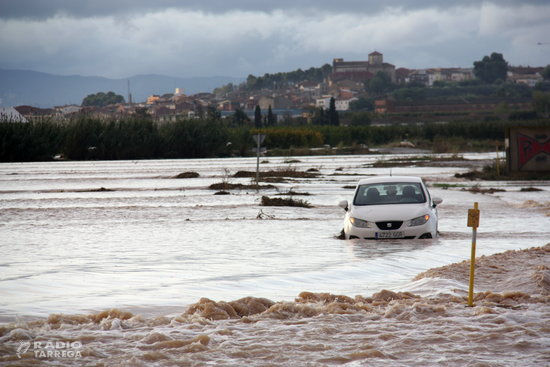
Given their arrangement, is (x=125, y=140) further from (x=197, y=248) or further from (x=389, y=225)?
(x=389, y=225)

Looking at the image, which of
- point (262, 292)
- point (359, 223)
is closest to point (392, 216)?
point (359, 223)

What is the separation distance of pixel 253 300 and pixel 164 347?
2.25 m

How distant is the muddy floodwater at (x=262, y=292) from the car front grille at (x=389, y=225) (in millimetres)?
328

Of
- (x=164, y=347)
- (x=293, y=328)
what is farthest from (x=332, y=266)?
(x=164, y=347)

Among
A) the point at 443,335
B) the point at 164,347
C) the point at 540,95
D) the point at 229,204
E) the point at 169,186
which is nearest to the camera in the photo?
the point at 164,347

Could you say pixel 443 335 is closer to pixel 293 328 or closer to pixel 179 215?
pixel 293 328

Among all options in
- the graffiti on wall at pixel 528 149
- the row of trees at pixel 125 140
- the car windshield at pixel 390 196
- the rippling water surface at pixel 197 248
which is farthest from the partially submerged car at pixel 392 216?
the row of trees at pixel 125 140

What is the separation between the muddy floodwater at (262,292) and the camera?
9211mm

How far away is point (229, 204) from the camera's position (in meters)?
29.3

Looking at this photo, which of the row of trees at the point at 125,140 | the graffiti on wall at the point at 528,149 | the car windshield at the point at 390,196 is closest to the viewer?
the car windshield at the point at 390,196

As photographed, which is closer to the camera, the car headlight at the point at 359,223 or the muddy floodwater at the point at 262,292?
the muddy floodwater at the point at 262,292

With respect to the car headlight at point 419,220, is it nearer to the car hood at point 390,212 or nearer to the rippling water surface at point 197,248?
the car hood at point 390,212

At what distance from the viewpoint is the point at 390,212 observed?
17.8 m

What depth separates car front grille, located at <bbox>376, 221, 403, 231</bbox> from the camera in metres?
17.6
